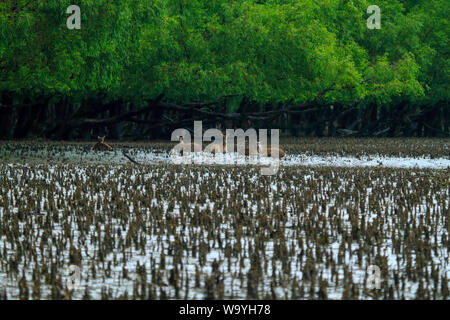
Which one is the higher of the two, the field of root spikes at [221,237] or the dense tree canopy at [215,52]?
the dense tree canopy at [215,52]

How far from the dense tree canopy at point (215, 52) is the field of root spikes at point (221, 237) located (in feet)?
21.3

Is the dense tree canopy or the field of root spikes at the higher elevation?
the dense tree canopy

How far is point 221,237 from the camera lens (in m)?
8.94

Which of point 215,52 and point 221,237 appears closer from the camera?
point 221,237

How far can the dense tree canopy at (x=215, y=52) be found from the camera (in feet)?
72.4

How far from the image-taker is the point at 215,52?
31641 millimetres

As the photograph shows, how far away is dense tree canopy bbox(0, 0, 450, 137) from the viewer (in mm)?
22062

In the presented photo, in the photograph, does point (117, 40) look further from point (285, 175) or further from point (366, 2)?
point (366, 2)

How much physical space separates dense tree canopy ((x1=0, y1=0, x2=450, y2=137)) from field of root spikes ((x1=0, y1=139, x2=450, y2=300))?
648cm

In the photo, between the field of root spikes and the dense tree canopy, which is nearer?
the field of root spikes

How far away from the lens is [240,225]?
9.46 meters

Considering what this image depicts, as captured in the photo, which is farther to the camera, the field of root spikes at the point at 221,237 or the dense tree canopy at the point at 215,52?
the dense tree canopy at the point at 215,52

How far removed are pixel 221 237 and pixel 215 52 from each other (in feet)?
76.4

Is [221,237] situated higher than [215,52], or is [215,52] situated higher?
[215,52]
